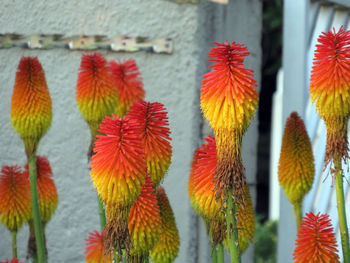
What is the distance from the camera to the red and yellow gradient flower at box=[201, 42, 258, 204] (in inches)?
47.0

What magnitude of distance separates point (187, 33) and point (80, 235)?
3.67ft

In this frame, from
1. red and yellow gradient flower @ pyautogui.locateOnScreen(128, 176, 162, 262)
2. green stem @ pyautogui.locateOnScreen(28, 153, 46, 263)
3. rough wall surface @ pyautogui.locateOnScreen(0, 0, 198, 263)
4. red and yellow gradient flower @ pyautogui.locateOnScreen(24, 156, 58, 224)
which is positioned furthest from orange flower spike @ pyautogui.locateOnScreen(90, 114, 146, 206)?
rough wall surface @ pyautogui.locateOnScreen(0, 0, 198, 263)

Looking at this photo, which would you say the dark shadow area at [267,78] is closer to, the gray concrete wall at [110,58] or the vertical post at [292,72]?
the vertical post at [292,72]

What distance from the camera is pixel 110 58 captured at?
9.93 feet

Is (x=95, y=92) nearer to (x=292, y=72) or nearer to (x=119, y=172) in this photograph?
(x=119, y=172)

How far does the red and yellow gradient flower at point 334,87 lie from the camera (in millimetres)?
1300

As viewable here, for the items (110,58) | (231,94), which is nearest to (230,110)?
(231,94)

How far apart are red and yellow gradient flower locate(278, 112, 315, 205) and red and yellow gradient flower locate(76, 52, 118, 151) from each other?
20.8 inches

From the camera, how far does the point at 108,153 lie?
121 cm

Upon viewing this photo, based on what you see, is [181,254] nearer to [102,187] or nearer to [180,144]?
[180,144]

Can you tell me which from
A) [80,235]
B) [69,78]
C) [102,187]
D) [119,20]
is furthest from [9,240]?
[102,187]

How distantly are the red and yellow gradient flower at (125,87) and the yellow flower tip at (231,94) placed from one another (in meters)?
0.77

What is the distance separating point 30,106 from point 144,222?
2.12 feet

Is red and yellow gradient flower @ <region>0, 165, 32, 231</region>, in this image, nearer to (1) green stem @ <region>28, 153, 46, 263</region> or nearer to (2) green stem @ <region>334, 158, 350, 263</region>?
(1) green stem @ <region>28, 153, 46, 263</region>
